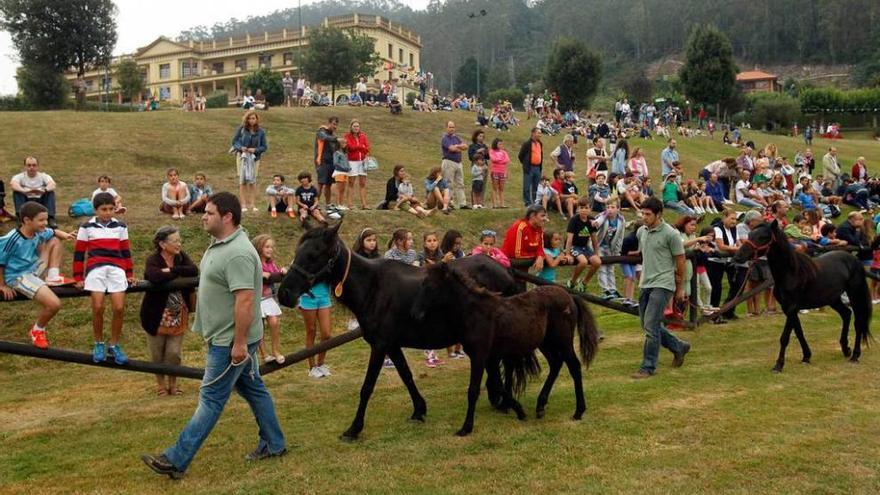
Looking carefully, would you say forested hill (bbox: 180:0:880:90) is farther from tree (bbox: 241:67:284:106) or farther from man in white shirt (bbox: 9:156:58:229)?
man in white shirt (bbox: 9:156:58:229)

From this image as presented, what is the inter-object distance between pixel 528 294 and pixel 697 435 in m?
2.17

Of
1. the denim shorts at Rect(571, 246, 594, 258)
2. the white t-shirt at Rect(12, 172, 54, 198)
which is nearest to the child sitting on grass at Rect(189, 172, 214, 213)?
the white t-shirt at Rect(12, 172, 54, 198)

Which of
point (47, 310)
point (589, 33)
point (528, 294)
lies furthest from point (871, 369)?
point (589, 33)

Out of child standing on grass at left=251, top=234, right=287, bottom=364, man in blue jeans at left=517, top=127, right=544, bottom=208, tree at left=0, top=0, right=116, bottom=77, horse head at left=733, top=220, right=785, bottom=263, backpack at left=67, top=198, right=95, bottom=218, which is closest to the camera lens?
child standing on grass at left=251, top=234, right=287, bottom=364

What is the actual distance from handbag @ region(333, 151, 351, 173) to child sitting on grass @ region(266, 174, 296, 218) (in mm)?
1299

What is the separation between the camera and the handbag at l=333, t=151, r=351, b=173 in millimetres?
18266

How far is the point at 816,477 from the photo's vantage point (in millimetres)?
6184

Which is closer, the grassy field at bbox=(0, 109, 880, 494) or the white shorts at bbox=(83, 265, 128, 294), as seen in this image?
the grassy field at bbox=(0, 109, 880, 494)

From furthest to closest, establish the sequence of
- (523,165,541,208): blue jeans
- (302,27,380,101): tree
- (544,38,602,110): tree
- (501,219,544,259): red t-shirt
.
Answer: (544,38,602,110): tree
(302,27,380,101): tree
(523,165,541,208): blue jeans
(501,219,544,259): red t-shirt

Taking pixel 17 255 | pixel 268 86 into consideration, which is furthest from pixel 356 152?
pixel 268 86

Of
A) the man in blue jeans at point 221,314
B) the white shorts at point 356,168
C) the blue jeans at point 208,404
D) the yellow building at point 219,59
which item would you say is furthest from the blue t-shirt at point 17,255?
the yellow building at point 219,59

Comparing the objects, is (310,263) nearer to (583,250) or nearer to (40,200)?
(583,250)

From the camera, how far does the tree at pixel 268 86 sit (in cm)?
6272

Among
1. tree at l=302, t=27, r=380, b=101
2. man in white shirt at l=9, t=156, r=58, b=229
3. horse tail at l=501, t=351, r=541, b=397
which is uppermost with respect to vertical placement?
tree at l=302, t=27, r=380, b=101
